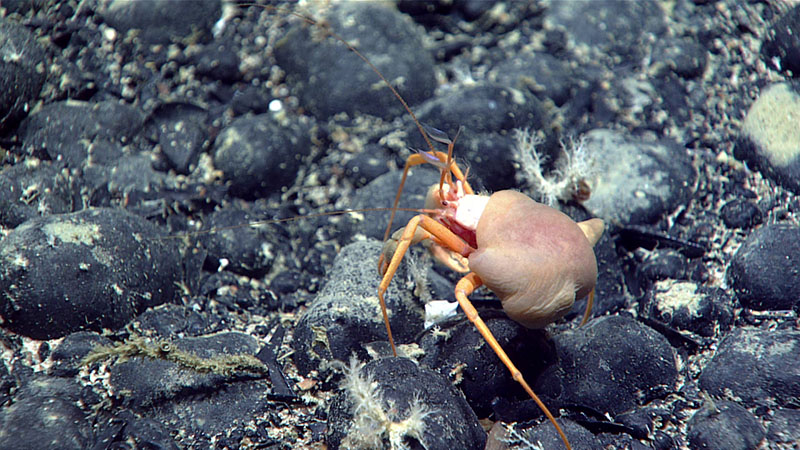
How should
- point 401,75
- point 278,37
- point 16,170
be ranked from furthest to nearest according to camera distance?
point 278,37, point 401,75, point 16,170

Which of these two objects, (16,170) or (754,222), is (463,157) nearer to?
(754,222)


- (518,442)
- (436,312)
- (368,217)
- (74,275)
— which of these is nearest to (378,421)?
(518,442)

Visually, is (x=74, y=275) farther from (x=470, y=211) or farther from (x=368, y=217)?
(x=470, y=211)

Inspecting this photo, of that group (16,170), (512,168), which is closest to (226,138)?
(16,170)

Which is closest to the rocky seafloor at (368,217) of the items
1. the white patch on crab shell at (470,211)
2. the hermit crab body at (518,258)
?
the hermit crab body at (518,258)

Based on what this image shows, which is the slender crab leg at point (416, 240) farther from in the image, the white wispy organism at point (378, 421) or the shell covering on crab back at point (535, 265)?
the white wispy organism at point (378, 421)

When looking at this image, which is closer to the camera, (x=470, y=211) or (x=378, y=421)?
(x=378, y=421)
